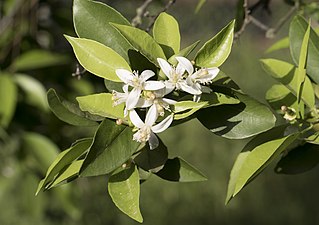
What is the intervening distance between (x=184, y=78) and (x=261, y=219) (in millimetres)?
3184

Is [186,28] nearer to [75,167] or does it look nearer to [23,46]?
[23,46]

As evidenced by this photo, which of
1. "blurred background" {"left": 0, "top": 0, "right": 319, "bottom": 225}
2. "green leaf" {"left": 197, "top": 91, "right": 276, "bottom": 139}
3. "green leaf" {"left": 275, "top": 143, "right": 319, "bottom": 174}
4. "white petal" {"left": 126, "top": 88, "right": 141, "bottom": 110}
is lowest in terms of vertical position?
"blurred background" {"left": 0, "top": 0, "right": 319, "bottom": 225}

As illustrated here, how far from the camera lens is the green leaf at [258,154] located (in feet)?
2.26

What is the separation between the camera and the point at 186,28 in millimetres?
5676

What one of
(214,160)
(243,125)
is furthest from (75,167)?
(214,160)

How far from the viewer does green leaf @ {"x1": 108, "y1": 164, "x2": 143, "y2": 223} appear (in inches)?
26.2

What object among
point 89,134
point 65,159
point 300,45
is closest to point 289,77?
point 300,45

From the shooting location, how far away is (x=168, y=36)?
709 millimetres

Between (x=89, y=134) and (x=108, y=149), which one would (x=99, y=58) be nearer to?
(x=108, y=149)

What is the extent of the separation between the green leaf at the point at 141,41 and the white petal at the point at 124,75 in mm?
24

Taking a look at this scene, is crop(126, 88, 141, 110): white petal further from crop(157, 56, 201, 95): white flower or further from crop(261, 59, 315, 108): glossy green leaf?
crop(261, 59, 315, 108): glossy green leaf

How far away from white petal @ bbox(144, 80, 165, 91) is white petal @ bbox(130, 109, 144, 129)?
0.03 m

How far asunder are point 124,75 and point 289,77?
226 mm

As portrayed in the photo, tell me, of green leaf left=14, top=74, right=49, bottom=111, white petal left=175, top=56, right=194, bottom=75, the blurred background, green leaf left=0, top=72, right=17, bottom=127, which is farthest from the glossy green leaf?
green leaf left=14, top=74, right=49, bottom=111
